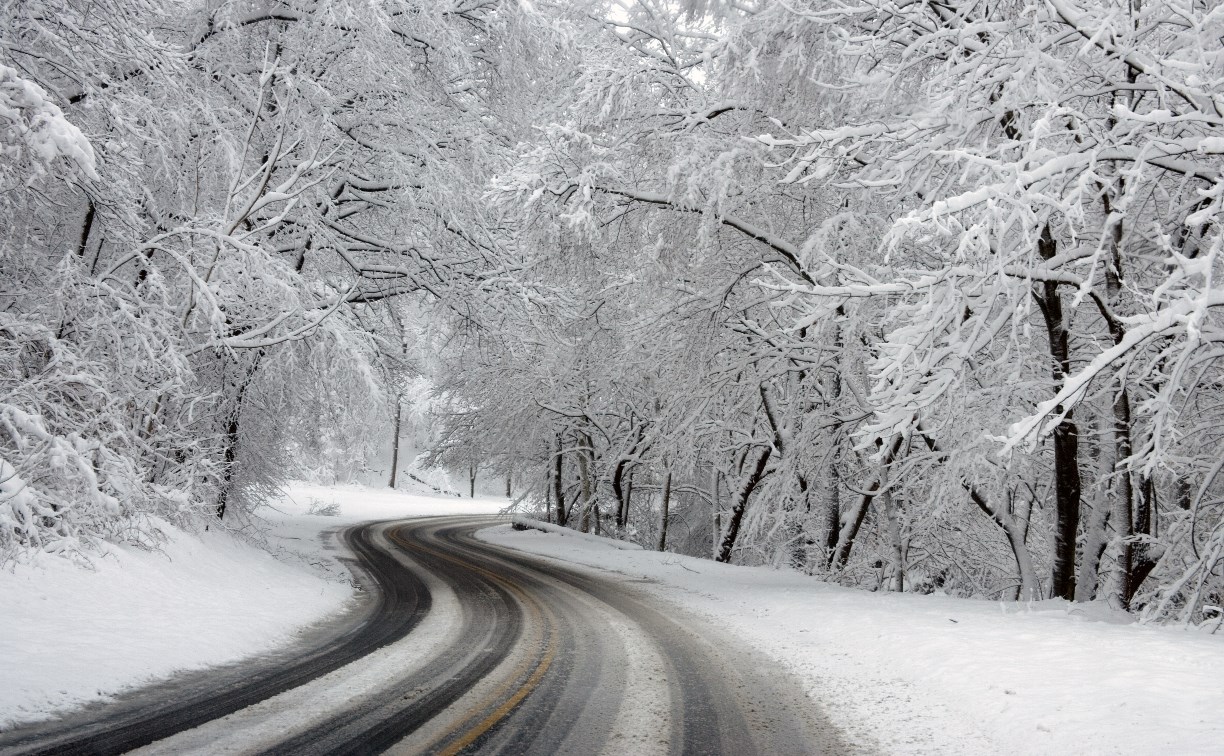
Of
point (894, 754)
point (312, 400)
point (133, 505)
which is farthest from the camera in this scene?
→ point (312, 400)

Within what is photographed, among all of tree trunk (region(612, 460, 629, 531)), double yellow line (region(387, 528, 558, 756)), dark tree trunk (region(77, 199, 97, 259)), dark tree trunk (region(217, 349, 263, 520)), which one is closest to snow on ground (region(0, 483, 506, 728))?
dark tree trunk (region(217, 349, 263, 520))

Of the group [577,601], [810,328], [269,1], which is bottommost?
[577,601]

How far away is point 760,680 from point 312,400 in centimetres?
934

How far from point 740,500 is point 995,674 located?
14054 mm

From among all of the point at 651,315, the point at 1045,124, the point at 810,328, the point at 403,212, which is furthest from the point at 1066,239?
the point at 403,212

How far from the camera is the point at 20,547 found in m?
7.50

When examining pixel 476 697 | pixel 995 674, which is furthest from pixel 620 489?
pixel 476 697

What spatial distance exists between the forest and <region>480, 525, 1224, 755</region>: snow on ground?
4.25ft

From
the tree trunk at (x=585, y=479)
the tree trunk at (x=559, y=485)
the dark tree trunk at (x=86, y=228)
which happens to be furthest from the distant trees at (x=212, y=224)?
the tree trunk at (x=559, y=485)

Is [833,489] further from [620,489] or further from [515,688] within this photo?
[620,489]

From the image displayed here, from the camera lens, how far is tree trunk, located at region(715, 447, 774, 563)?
19877 millimetres

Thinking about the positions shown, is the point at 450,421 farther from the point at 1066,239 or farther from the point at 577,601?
the point at 1066,239

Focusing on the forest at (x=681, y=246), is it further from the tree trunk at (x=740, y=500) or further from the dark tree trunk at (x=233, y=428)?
the tree trunk at (x=740, y=500)

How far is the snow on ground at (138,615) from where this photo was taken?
5.75m
